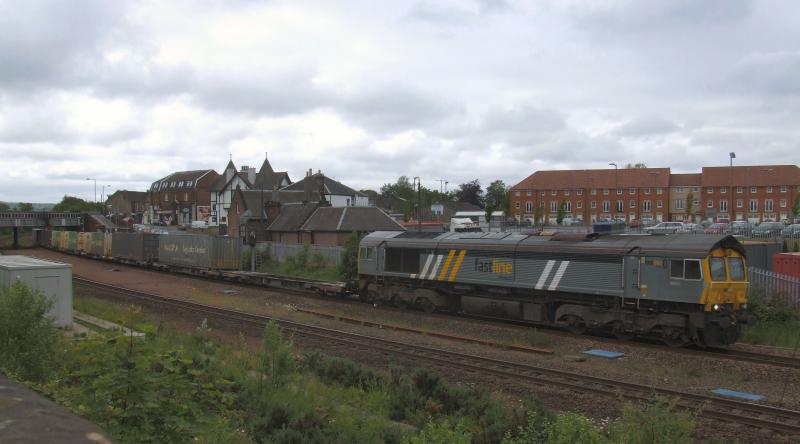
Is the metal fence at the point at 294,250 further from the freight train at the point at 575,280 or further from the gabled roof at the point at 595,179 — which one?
the gabled roof at the point at 595,179

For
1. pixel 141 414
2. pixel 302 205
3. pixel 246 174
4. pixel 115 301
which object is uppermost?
pixel 246 174

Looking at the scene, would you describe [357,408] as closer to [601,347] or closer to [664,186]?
[601,347]

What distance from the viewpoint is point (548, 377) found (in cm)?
1443

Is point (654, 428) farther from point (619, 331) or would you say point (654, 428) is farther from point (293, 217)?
point (293, 217)

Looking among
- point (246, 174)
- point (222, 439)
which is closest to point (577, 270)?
point (222, 439)

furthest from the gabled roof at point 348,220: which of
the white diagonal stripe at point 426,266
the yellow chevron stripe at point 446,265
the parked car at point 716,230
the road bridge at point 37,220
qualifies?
the road bridge at point 37,220

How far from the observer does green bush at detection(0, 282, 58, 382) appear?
928cm

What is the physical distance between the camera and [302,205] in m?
59.2

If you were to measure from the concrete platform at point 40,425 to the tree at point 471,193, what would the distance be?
150 m

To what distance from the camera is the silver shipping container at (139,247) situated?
155ft

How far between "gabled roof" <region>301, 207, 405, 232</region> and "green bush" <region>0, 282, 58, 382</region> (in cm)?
4231

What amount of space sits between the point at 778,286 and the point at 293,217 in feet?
141

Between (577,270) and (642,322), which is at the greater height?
(577,270)

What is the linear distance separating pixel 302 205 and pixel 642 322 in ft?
145
